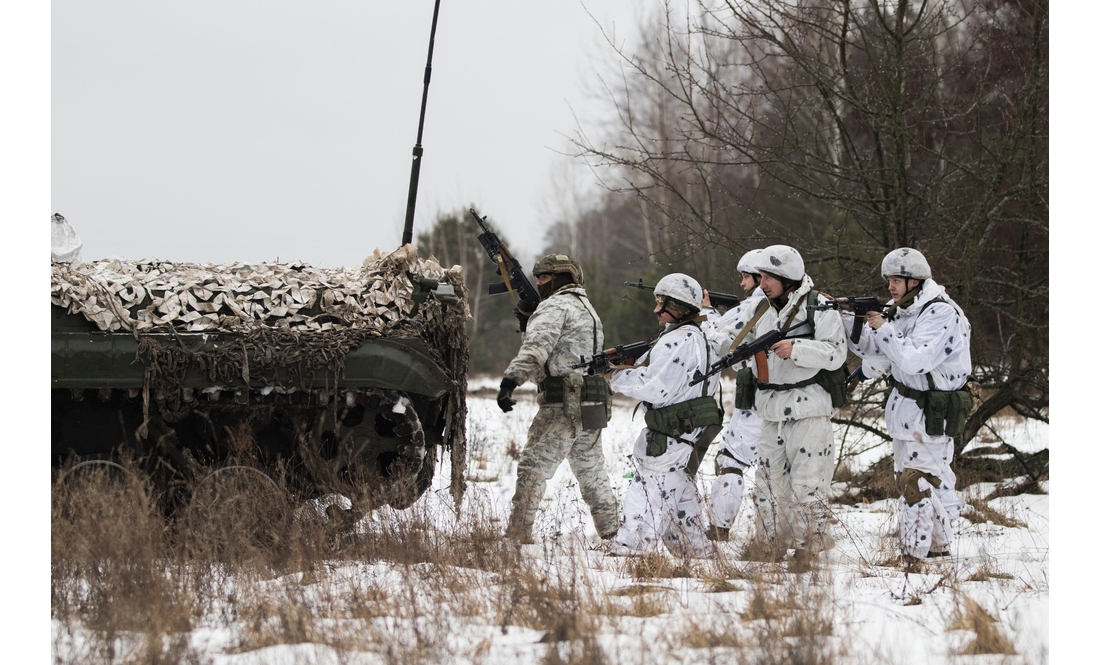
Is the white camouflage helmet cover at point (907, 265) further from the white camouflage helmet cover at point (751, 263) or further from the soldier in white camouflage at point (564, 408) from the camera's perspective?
the soldier in white camouflage at point (564, 408)

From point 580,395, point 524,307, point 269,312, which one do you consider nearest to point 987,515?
point 580,395

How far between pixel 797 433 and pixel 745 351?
0.61 meters

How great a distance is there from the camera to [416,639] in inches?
161

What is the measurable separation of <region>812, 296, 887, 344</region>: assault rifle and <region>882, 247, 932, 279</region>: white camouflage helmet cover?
240 millimetres

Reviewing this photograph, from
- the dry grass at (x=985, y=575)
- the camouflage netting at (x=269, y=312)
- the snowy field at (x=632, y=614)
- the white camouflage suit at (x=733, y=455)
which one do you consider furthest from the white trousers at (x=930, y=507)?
the camouflage netting at (x=269, y=312)

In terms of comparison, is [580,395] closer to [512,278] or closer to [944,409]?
[512,278]

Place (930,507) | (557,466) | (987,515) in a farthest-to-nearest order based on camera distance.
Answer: (987,515) < (557,466) < (930,507)

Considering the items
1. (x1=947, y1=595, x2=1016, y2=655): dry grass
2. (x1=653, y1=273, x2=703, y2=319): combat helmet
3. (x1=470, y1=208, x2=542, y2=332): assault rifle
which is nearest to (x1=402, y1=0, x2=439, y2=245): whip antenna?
(x1=470, y1=208, x2=542, y2=332): assault rifle

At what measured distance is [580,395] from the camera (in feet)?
22.1

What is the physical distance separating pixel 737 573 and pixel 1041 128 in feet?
18.2

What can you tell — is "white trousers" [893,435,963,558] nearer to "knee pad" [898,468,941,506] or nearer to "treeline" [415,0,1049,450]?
"knee pad" [898,468,941,506]

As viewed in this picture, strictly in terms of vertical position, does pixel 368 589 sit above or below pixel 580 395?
below

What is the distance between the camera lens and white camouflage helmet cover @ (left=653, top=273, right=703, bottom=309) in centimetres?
610

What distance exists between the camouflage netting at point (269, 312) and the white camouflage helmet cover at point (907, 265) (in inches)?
109
